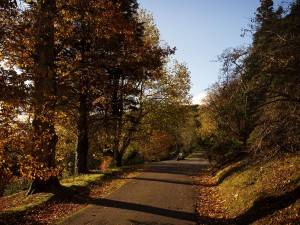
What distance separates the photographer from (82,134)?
2186cm

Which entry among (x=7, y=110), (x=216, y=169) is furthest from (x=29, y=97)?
(x=216, y=169)

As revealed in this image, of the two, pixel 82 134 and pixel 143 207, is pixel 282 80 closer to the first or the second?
pixel 143 207

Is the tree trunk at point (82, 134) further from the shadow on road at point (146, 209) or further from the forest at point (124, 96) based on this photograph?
the shadow on road at point (146, 209)

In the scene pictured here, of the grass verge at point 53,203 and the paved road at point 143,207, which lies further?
the grass verge at point 53,203

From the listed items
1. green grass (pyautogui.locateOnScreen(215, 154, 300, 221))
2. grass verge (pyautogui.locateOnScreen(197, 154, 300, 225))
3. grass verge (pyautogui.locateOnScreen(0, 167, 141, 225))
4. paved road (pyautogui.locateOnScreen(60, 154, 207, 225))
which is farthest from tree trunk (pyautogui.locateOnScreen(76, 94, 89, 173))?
green grass (pyautogui.locateOnScreen(215, 154, 300, 221))

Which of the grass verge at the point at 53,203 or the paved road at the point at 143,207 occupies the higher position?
the grass verge at the point at 53,203

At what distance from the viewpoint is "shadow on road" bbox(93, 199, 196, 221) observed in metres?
10.4

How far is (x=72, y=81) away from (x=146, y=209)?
31.6 ft

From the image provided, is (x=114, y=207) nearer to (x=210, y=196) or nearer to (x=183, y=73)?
(x=210, y=196)

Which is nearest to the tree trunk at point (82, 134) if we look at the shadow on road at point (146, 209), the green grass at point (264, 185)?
the shadow on road at point (146, 209)

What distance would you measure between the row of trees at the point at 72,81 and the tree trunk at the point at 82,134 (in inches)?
2.7

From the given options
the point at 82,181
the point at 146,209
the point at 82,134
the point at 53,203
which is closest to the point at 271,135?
the point at 146,209

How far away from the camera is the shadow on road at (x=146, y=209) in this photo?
10445 millimetres

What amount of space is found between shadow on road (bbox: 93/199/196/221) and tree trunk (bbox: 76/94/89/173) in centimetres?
916
